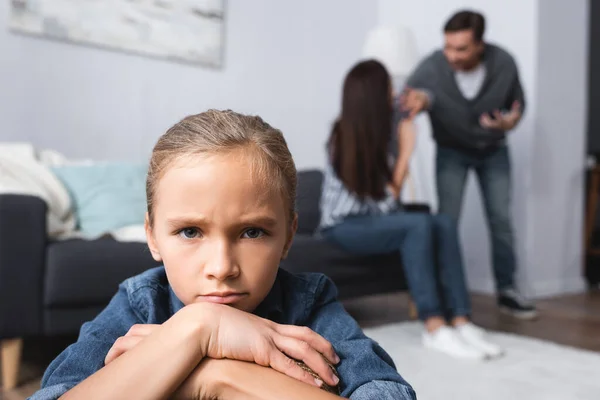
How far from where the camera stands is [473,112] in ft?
8.95

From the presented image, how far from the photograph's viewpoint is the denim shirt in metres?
0.61

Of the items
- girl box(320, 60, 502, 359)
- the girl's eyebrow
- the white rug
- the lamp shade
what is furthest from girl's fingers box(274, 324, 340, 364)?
the lamp shade

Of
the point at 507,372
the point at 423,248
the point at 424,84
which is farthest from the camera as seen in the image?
the point at 424,84

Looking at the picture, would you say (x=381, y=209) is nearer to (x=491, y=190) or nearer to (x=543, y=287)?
(x=491, y=190)

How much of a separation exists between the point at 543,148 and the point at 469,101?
3.08ft

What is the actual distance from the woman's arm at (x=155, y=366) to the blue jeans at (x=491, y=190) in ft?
7.64

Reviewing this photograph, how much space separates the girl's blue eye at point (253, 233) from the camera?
0.61 meters

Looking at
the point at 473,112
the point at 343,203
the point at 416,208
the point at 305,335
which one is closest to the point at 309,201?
the point at 416,208

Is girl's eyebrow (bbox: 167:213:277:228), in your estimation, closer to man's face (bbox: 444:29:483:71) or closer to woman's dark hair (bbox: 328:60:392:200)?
woman's dark hair (bbox: 328:60:392:200)

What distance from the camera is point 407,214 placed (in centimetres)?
217

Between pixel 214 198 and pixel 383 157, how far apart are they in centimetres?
163

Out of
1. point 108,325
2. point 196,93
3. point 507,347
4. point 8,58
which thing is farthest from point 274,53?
point 108,325

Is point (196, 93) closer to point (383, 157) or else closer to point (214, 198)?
point (383, 157)

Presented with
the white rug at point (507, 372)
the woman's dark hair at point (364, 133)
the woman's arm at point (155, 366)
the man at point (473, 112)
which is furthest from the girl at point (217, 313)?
the man at point (473, 112)
